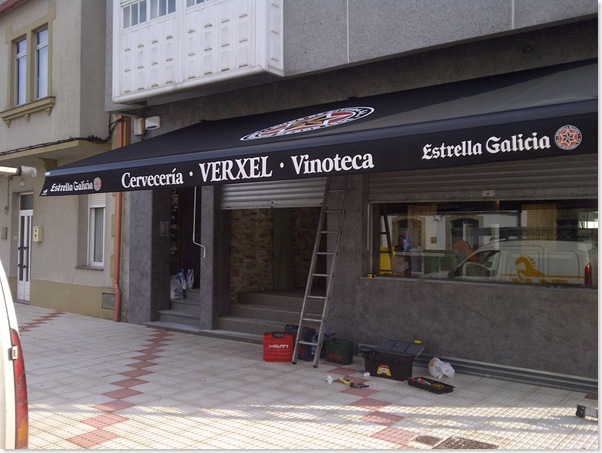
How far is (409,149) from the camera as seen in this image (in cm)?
540

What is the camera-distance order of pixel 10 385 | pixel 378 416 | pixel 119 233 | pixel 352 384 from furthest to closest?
pixel 119 233 → pixel 352 384 → pixel 378 416 → pixel 10 385

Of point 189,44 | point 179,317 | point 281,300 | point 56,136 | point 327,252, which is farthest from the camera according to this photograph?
point 56,136

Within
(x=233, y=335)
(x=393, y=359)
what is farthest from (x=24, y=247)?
(x=393, y=359)

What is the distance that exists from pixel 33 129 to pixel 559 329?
1124 centimetres

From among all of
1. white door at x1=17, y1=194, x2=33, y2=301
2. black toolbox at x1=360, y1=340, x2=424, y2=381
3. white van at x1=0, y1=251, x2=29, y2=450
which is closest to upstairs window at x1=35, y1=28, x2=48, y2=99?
white door at x1=17, y1=194, x2=33, y2=301

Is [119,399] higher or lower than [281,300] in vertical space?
lower

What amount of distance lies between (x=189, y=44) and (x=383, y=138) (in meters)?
4.73

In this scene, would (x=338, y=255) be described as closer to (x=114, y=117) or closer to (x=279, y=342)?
(x=279, y=342)

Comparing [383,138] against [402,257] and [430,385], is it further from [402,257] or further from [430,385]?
[402,257]

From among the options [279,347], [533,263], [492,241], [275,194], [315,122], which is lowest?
[279,347]

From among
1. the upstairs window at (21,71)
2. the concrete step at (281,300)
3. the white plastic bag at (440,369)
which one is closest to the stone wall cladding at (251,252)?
the concrete step at (281,300)

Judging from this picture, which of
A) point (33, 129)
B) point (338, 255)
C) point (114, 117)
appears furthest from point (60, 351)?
point (33, 129)

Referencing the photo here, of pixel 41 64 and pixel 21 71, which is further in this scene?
pixel 21 71

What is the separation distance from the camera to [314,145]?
6.01 metres
